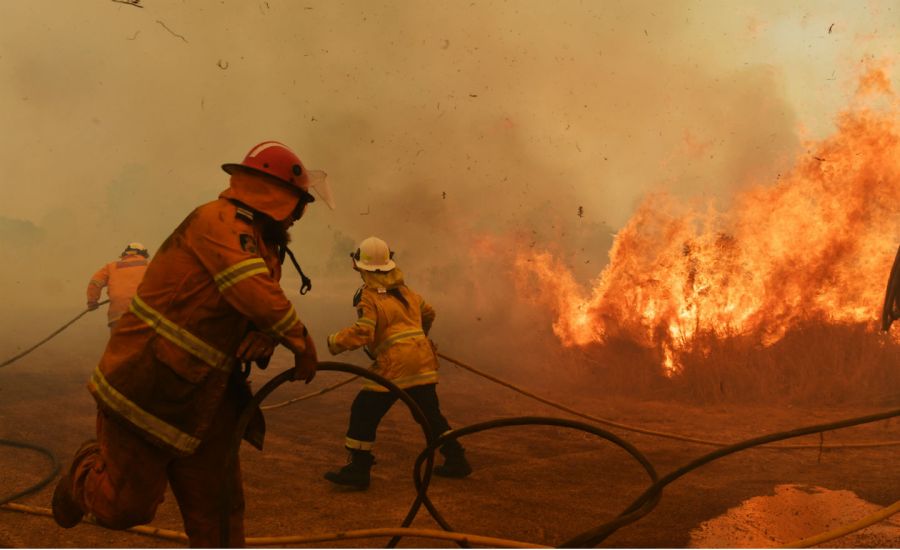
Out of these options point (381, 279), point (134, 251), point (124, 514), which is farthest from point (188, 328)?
point (134, 251)

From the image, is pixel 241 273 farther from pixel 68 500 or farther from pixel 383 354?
pixel 383 354

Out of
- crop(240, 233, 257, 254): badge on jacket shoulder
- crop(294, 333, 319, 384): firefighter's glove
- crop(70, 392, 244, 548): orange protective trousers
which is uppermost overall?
crop(240, 233, 257, 254): badge on jacket shoulder

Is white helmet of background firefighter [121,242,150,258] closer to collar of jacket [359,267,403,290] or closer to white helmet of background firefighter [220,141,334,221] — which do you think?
collar of jacket [359,267,403,290]

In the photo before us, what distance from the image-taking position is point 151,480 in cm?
266

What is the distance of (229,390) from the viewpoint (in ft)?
9.43

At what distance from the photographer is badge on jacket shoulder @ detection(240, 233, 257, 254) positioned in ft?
8.71

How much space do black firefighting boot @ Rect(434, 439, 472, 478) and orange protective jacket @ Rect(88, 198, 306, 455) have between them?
8.90 ft

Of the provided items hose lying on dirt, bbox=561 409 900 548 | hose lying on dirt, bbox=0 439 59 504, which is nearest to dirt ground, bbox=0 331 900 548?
hose lying on dirt, bbox=0 439 59 504

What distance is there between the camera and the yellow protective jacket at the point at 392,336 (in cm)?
497

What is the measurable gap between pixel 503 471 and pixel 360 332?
1.72 meters

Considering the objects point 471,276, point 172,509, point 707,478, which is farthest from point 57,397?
point 471,276

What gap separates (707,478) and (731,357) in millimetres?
4215

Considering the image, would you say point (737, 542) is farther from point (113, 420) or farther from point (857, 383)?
point (857, 383)

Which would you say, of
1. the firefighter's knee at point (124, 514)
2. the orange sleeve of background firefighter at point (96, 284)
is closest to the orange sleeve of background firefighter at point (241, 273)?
the firefighter's knee at point (124, 514)
